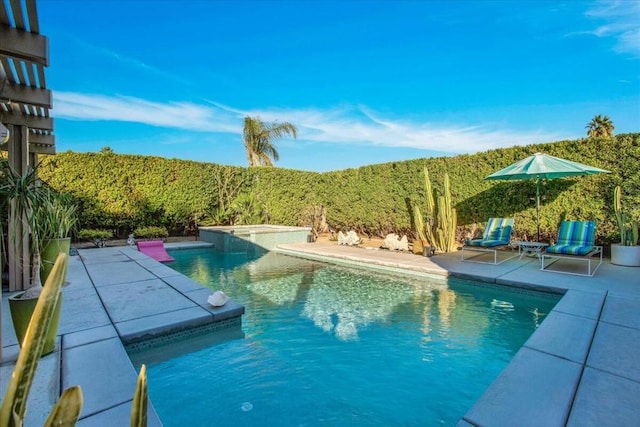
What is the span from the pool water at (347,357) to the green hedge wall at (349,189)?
4217 mm

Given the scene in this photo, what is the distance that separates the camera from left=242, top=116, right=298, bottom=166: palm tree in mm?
21578

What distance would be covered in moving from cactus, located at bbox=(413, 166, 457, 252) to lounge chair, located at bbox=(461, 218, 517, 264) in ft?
3.15

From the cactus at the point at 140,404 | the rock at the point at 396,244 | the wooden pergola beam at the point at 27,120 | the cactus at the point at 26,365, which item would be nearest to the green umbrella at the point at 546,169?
the rock at the point at 396,244

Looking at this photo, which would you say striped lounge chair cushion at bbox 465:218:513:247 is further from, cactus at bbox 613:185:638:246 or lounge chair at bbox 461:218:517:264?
cactus at bbox 613:185:638:246

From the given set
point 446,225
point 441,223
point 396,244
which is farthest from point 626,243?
point 396,244

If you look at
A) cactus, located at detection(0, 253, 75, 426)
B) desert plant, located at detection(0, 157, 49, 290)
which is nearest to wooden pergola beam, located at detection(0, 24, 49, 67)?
desert plant, located at detection(0, 157, 49, 290)

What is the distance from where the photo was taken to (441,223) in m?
9.77

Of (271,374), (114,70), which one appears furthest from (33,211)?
(114,70)

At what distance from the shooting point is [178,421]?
8.75ft

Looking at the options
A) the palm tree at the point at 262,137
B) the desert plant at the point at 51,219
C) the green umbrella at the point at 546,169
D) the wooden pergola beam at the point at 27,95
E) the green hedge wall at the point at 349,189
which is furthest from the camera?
the palm tree at the point at 262,137

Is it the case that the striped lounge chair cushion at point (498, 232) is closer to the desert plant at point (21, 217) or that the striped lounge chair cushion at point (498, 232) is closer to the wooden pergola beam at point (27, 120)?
the desert plant at point (21, 217)

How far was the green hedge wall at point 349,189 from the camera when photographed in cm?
794

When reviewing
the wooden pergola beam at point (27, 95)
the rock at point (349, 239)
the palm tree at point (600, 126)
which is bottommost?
the rock at point (349, 239)

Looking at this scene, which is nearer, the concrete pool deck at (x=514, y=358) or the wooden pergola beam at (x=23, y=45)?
the concrete pool deck at (x=514, y=358)
